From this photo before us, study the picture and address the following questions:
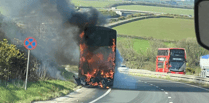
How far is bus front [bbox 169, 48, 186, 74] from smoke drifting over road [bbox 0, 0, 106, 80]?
18022 mm

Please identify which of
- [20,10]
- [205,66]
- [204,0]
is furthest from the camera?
[205,66]

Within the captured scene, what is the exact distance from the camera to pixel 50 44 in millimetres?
24625

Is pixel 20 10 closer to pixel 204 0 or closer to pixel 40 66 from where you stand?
pixel 40 66

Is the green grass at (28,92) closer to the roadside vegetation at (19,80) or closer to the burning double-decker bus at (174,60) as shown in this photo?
the roadside vegetation at (19,80)

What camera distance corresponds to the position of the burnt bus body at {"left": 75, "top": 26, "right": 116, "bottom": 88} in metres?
20.1

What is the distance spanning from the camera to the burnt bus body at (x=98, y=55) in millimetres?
20141

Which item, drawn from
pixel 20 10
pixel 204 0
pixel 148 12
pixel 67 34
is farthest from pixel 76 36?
pixel 148 12

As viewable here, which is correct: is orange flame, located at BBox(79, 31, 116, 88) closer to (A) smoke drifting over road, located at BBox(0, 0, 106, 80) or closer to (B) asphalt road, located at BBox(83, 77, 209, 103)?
(B) asphalt road, located at BBox(83, 77, 209, 103)

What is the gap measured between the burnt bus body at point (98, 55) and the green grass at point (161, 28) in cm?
6112

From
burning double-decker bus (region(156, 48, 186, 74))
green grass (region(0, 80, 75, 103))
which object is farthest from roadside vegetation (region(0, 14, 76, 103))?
burning double-decker bus (region(156, 48, 186, 74))

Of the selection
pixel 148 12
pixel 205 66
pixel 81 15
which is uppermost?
pixel 148 12

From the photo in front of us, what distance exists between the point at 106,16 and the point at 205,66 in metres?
20.1

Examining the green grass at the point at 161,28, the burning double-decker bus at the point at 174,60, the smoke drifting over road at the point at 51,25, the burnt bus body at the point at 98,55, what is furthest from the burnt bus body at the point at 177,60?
the green grass at the point at 161,28

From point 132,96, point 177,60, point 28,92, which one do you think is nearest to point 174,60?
point 177,60
